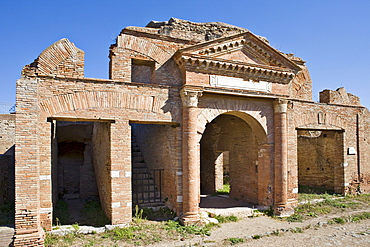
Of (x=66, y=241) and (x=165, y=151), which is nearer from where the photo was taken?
(x=66, y=241)

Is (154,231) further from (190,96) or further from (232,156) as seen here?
(232,156)

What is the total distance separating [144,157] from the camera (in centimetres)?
1179

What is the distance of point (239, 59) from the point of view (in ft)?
29.7

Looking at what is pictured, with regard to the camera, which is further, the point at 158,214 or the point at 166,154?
the point at 166,154

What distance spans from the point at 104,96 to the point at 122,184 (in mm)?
2524

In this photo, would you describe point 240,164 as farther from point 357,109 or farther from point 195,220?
point 357,109

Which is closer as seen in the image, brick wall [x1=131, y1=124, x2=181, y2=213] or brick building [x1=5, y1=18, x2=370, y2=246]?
brick building [x1=5, y1=18, x2=370, y2=246]

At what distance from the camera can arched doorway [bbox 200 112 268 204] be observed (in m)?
10.3

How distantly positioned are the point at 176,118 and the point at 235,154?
440 centimetres

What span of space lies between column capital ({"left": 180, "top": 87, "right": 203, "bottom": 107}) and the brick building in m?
0.03

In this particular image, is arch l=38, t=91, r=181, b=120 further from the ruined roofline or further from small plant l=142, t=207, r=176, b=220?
small plant l=142, t=207, r=176, b=220

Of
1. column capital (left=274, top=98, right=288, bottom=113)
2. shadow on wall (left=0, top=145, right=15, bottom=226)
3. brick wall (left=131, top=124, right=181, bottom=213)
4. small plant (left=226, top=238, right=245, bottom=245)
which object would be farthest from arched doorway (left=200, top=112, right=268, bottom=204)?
shadow on wall (left=0, top=145, right=15, bottom=226)

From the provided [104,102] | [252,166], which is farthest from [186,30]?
[252,166]

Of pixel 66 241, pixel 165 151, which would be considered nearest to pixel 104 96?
pixel 165 151
